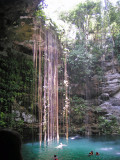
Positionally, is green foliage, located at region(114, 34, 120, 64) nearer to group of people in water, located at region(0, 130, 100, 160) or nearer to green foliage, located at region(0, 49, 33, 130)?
green foliage, located at region(0, 49, 33, 130)

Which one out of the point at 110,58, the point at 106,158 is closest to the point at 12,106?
the point at 106,158

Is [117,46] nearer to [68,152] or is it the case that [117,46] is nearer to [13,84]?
[13,84]

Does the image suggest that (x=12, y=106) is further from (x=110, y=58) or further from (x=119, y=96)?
(x=110, y=58)

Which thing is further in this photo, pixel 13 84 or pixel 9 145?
pixel 13 84

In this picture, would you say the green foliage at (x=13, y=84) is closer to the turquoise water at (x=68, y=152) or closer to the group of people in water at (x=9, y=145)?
the turquoise water at (x=68, y=152)

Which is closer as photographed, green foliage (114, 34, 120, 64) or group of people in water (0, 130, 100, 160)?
group of people in water (0, 130, 100, 160)

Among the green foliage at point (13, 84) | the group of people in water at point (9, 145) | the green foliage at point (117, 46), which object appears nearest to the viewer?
the group of people in water at point (9, 145)

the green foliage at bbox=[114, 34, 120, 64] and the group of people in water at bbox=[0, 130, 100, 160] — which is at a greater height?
the green foliage at bbox=[114, 34, 120, 64]

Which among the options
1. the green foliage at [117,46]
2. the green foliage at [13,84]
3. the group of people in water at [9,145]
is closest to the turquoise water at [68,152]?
the green foliage at [13,84]

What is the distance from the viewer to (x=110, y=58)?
1329 centimetres

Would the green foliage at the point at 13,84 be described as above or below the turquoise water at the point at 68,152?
above

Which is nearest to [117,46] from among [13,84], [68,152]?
[13,84]

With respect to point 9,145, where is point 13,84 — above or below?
above

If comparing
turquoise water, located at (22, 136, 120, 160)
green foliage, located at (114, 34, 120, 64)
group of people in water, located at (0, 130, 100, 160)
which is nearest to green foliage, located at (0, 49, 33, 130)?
turquoise water, located at (22, 136, 120, 160)
